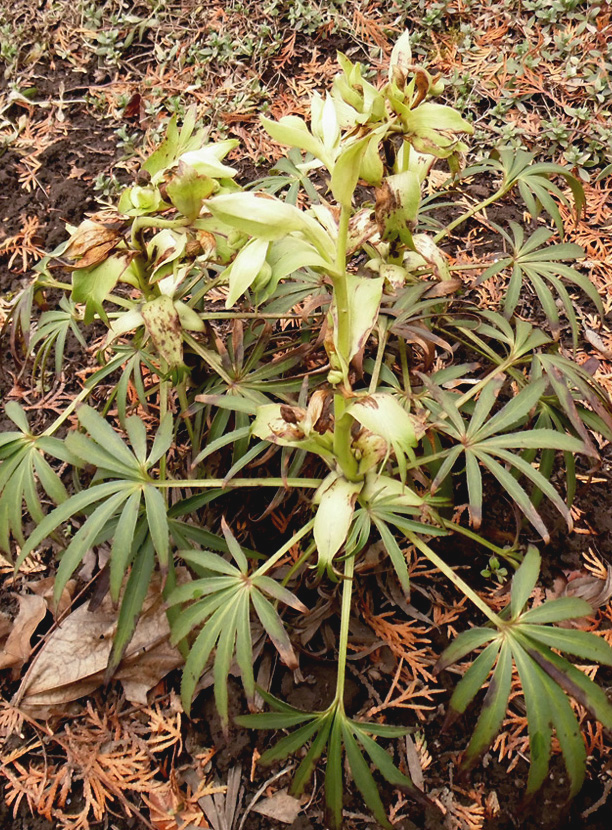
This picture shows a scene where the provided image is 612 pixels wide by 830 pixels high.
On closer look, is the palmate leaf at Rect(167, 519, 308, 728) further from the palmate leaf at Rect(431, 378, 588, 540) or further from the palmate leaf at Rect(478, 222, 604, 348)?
the palmate leaf at Rect(478, 222, 604, 348)

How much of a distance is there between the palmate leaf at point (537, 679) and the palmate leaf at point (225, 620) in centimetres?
26

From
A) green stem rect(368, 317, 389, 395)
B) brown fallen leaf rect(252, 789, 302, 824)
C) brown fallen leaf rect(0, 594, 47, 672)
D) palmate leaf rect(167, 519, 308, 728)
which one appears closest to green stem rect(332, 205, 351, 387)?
green stem rect(368, 317, 389, 395)

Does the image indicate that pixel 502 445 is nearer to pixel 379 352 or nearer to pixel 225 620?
pixel 379 352

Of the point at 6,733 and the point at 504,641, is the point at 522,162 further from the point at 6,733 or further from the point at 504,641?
the point at 6,733

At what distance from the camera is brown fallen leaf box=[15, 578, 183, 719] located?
1.37 metres

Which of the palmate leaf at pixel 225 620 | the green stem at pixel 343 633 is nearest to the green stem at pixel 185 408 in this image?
the palmate leaf at pixel 225 620

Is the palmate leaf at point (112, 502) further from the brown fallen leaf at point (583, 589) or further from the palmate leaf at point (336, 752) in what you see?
the brown fallen leaf at point (583, 589)

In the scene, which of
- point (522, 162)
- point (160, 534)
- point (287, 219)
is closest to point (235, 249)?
point (287, 219)

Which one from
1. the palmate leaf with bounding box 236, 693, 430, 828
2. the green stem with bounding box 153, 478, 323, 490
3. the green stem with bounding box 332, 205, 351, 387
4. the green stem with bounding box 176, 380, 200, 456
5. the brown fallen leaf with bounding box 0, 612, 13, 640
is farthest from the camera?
the brown fallen leaf with bounding box 0, 612, 13, 640

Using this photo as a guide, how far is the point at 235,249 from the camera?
117 cm

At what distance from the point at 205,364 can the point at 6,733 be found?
860 millimetres

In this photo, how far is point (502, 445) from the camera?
1.16 meters

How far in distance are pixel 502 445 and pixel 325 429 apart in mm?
307

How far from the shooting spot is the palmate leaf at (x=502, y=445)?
3.63 ft
